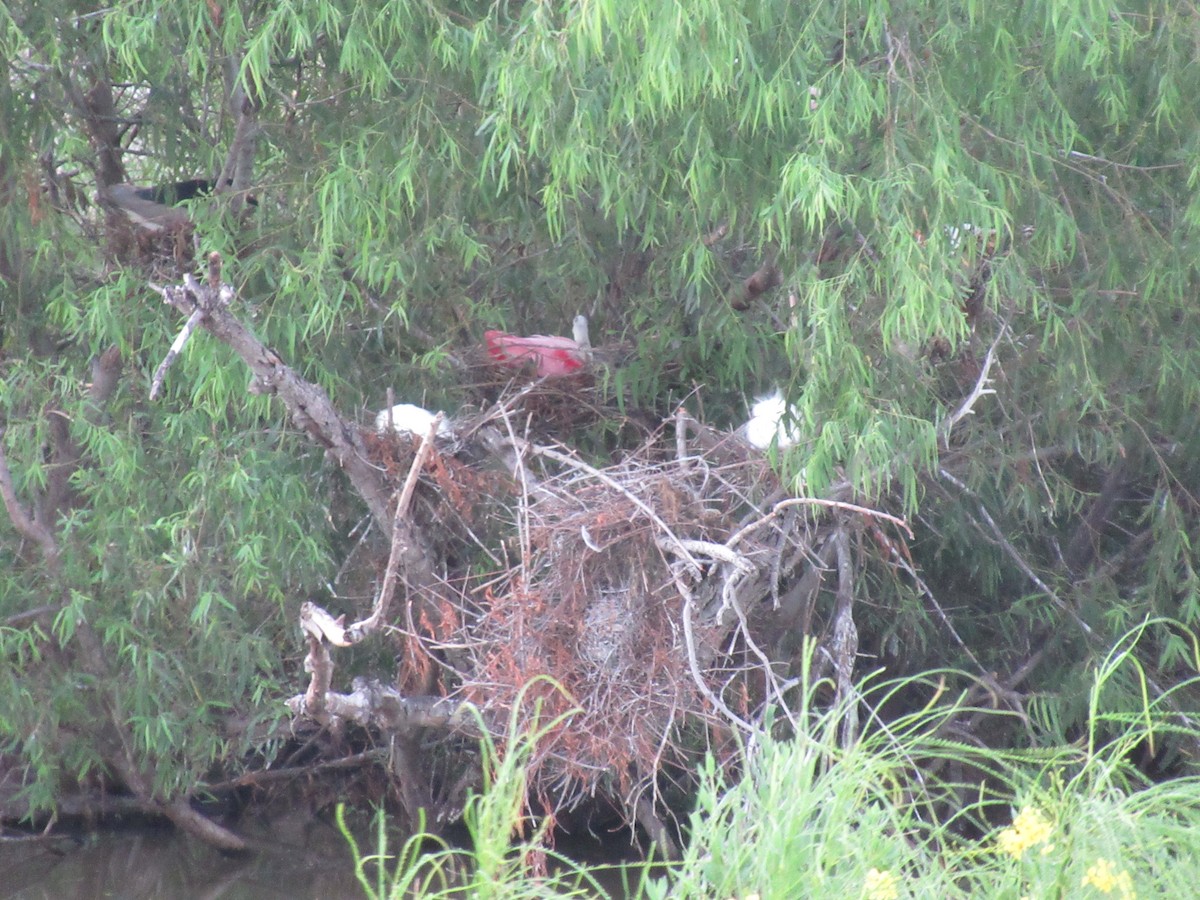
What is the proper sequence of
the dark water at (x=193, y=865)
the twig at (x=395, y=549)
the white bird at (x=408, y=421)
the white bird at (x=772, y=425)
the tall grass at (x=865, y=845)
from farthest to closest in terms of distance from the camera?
the dark water at (x=193, y=865)
the white bird at (x=408, y=421)
the white bird at (x=772, y=425)
the twig at (x=395, y=549)
the tall grass at (x=865, y=845)

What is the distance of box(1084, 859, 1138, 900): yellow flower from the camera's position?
197cm

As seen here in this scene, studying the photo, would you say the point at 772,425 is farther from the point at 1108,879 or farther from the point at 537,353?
the point at 1108,879

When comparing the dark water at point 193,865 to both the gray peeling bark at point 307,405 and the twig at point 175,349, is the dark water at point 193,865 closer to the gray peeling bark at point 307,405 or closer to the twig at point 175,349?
the gray peeling bark at point 307,405

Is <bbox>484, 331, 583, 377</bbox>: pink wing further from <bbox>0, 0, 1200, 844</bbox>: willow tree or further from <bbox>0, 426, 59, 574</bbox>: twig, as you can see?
<bbox>0, 426, 59, 574</bbox>: twig

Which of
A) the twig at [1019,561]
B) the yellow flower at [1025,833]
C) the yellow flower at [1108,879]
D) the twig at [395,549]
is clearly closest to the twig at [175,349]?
the twig at [395,549]

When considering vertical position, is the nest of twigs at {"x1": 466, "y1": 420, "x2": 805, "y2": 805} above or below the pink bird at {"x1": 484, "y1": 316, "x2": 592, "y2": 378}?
below

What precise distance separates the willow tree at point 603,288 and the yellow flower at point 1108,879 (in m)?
1.35

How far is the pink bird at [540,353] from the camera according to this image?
4.30 meters

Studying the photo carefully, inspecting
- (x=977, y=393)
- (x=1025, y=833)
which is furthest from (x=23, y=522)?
(x=1025, y=833)

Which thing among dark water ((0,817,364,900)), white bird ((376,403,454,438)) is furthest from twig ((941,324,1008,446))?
dark water ((0,817,364,900))

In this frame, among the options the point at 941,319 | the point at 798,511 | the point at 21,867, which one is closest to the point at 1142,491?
the point at 798,511

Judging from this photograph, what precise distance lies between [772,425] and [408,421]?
3.60 ft

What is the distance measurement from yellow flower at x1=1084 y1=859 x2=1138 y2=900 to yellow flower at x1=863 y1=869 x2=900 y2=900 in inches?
11.6

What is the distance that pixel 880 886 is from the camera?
2.02m
